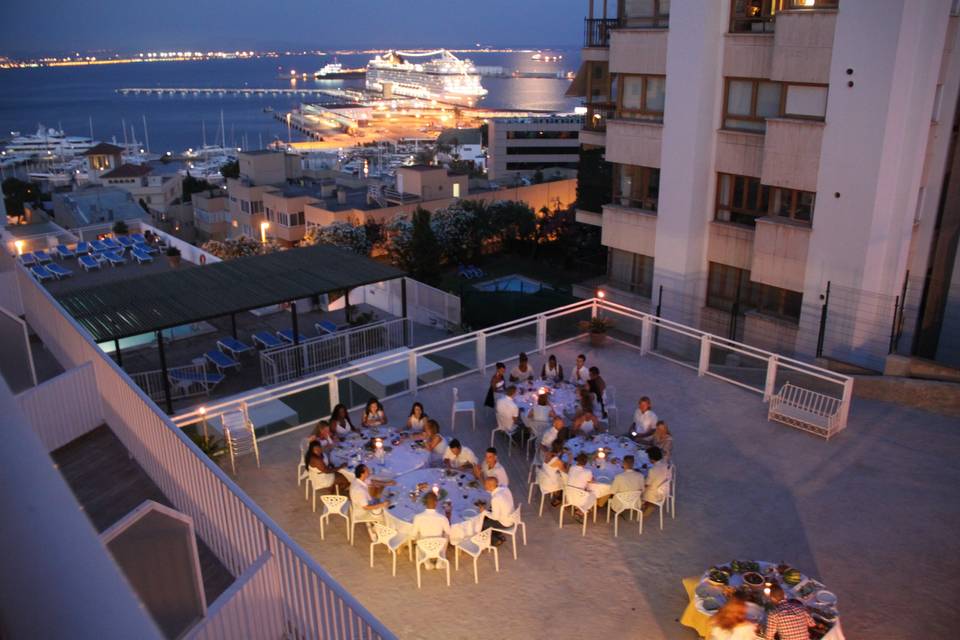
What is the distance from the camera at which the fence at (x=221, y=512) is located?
5648mm

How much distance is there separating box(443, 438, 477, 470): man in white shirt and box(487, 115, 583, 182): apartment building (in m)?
103

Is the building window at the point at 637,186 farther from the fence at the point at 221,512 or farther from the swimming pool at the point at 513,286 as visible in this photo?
the fence at the point at 221,512

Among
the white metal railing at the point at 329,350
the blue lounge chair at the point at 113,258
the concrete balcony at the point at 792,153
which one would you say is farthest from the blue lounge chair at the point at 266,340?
the concrete balcony at the point at 792,153

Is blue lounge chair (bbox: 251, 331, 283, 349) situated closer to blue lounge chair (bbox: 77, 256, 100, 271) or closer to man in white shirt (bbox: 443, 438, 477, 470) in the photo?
blue lounge chair (bbox: 77, 256, 100, 271)

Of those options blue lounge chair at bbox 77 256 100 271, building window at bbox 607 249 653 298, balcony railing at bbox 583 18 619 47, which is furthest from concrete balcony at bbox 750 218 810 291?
blue lounge chair at bbox 77 256 100 271

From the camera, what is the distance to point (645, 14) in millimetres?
21750

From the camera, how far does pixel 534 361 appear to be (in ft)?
52.1

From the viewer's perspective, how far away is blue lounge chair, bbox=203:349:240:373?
928 inches

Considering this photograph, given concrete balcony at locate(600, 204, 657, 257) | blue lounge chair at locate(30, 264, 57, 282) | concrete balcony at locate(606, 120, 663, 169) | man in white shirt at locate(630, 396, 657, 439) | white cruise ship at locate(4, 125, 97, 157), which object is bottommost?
white cruise ship at locate(4, 125, 97, 157)

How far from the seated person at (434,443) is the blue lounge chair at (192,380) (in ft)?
44.8

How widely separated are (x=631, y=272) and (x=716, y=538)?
14191mm

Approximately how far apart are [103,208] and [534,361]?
5276 cm

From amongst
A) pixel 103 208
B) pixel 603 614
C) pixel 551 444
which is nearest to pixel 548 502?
pixel 551 444

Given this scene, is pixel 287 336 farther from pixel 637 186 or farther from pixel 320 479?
pixel 320 479
